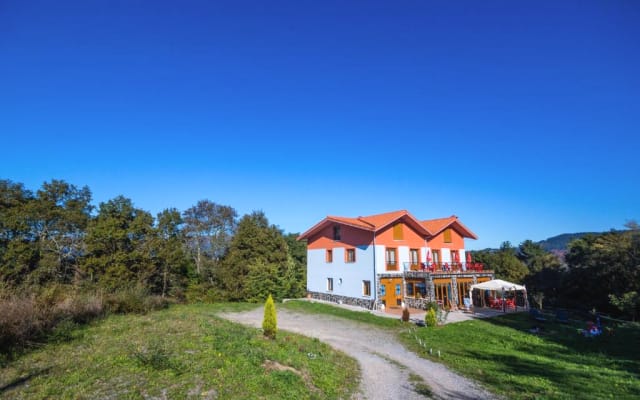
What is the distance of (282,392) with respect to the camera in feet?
22.9

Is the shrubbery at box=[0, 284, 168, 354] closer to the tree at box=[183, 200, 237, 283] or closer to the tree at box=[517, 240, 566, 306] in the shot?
the tree at box=[183, 200, 237, 283]

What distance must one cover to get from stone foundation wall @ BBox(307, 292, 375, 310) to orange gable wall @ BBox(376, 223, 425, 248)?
4.65m

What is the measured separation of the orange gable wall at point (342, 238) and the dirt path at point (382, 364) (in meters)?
8.04

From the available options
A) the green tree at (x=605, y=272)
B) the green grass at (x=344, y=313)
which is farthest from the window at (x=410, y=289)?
the green tree at (x=605, y=272)

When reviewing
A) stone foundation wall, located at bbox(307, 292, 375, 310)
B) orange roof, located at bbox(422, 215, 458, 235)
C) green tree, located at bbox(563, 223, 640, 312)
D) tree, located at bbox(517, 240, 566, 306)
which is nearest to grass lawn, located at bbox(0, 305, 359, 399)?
stone foundation wall, located at bbox(307, 292, 375, 310)

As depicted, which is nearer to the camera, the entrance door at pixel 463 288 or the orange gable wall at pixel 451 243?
the entrance door at pixel 463 288

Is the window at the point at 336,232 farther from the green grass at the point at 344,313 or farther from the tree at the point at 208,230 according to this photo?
the tree at the point at 208,230

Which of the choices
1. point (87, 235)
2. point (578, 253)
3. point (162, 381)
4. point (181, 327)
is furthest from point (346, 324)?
point (578, 253)

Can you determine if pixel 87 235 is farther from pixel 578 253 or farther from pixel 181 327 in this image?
pixel 578 253

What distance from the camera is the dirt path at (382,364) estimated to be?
8039 mm

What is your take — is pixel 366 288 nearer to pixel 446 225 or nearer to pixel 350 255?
pixel 350 255

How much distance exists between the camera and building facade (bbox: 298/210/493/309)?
2403cm

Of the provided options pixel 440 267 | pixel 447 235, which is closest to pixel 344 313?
pixel 440 267

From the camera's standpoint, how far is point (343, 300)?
1036 inches
